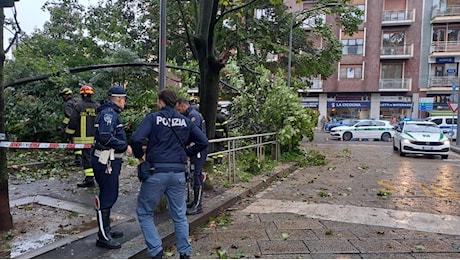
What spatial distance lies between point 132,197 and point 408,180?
6.99m

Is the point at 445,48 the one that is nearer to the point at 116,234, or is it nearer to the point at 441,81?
the point at 441,81

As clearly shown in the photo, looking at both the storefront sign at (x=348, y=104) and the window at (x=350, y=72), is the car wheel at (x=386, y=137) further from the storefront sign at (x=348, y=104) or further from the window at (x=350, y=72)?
the window at (x=350, y=72)

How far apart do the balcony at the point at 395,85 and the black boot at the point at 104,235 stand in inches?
1548

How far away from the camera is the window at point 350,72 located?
40.0 metres

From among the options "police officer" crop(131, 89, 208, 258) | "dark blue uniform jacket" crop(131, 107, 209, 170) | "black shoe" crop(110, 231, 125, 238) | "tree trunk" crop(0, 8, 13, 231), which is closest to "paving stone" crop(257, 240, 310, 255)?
"police officer" crop(131, 89, 208, 258)

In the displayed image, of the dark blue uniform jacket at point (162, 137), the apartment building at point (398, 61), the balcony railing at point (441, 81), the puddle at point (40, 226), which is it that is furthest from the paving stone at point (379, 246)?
the balcony railing at point (441, 81)

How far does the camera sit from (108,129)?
4.07 metres

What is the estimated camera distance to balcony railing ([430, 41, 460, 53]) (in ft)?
122

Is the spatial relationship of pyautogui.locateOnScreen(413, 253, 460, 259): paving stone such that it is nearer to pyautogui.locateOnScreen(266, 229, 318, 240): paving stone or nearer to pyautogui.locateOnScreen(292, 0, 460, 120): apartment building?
pyautogui.locateOnScreen(266, 229, 318, 240): paving stone

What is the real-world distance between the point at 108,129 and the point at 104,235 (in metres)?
1.19

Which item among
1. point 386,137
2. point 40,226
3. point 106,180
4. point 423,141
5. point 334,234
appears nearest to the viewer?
point 106,180

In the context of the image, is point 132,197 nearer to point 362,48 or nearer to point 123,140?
point 123,140

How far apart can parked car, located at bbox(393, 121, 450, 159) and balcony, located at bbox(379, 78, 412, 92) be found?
80.9 ft

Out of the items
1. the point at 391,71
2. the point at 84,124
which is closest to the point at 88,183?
the point at 84,124
